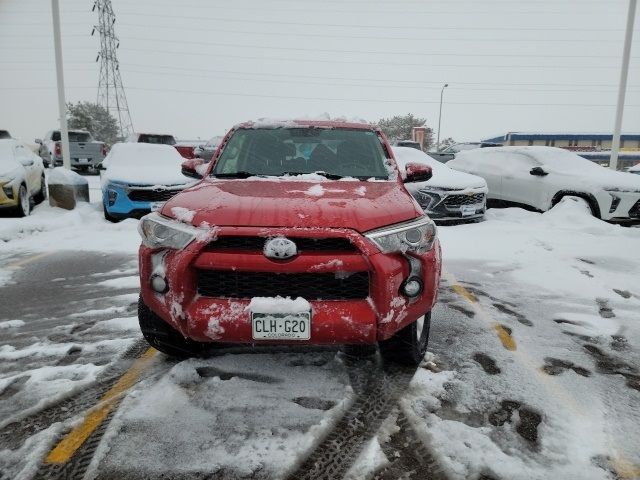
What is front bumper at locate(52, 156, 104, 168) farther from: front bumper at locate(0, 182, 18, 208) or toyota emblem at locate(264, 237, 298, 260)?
toyota emblem at locate(264, 237, 298, 260)

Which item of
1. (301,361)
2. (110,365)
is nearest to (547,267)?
(301,361)

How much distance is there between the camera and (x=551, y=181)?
941 cm

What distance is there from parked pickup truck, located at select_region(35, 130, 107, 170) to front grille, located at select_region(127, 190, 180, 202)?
1285 centimetres

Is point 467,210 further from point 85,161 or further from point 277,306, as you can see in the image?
point 85,161

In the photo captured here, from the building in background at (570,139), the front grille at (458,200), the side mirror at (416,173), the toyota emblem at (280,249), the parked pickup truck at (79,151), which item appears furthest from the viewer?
the building in background at (570,139)

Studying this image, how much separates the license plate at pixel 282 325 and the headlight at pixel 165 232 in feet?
1.87

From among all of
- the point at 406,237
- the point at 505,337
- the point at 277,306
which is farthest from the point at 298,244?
the point at 505,337

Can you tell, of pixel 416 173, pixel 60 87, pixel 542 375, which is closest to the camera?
pixel 542 375

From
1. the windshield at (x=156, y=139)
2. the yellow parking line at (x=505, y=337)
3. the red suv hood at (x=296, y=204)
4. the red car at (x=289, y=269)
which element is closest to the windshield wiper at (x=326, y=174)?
the red suv hood at (x=296, y=204)

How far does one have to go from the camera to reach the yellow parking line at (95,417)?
7.09ft

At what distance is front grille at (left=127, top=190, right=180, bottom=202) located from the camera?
8367mm

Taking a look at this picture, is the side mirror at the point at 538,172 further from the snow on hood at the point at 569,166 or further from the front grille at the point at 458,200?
the front grille at the point at 458,200

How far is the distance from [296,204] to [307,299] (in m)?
0.57

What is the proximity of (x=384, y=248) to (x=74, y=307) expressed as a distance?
3.16m
